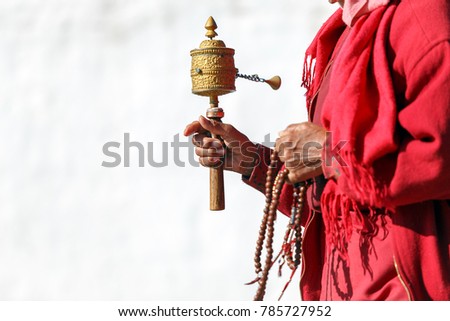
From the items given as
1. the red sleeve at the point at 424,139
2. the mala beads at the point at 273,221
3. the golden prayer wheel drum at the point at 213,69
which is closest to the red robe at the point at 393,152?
the red sleeve at the point at 424,139

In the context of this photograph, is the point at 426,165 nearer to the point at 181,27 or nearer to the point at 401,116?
the point at 401,116

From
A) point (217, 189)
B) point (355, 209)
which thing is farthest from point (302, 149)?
point (217, 189)

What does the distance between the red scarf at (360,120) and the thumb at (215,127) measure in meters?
0.46

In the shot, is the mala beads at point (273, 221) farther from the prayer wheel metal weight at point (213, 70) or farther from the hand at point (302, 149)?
the prayer wheel metal weight at point (213, 70)

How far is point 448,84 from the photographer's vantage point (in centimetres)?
229

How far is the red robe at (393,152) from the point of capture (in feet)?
7.59

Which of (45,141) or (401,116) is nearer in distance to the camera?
(401,116)

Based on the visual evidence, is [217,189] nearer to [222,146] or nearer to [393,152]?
[222,146]

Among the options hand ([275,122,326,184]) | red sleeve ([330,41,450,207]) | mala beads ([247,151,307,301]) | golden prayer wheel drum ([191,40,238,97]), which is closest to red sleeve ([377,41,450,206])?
red sleeve ([330,41,450,207])

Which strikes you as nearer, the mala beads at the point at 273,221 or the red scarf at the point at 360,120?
the red scarf at the point at 360,120

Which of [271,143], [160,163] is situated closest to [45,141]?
[160,163]

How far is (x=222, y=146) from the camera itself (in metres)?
2.96

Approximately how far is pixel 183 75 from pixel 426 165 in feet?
6.18

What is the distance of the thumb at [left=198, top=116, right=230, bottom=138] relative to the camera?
2896 millimetres
